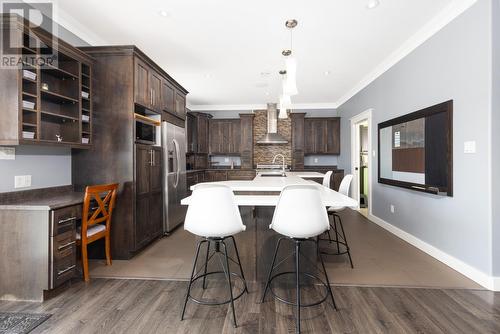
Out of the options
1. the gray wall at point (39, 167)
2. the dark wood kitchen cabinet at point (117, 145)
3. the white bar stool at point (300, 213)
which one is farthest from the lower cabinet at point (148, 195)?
the white bar stool at point (300, 213)

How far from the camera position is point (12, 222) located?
79.7 inches

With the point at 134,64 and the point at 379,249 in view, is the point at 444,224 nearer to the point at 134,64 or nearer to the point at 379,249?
the point at 379,249

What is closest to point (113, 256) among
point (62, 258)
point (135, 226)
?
point (135, 226)

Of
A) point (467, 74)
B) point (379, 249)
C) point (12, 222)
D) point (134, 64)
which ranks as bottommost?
point (379, 249)

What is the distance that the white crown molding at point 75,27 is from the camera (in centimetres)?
268

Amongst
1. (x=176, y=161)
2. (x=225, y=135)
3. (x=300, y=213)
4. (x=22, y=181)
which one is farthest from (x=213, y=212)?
(x=225, y=135)

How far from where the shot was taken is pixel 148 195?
10.8 feet

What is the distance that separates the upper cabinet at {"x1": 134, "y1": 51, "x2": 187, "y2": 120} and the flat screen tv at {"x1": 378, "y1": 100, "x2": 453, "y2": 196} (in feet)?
11.3

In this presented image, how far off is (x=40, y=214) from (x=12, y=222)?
25cm

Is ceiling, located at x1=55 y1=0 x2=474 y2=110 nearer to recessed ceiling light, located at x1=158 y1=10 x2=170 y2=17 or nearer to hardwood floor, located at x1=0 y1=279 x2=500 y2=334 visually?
recessed ceiling light, located at x1=158 y1=10 x2=170 y2=17

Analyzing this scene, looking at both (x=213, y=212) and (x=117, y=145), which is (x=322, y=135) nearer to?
(x=117, y=145)

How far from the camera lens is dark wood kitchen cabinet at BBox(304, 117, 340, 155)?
667 centimetres

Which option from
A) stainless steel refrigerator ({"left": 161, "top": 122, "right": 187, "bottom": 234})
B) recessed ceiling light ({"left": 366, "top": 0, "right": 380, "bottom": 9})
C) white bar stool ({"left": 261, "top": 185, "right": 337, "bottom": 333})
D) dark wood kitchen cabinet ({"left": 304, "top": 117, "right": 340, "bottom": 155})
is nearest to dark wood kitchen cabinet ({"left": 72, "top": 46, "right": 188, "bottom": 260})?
stainless steel refrigerator ({"left": 161, "top": 122, "right": 187, "bottom": 234})

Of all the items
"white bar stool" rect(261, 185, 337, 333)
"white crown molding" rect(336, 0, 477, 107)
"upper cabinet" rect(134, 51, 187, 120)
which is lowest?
"white bar stool" rect(261, 185, 337, 333)
